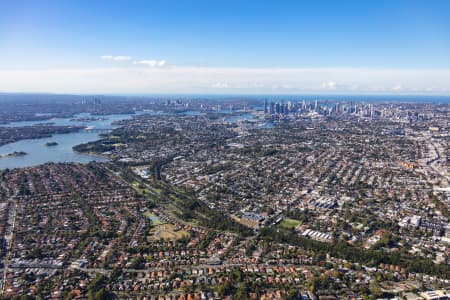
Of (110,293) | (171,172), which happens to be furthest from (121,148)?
(110,293)

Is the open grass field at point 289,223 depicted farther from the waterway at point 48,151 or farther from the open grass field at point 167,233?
the waterway at point 48,151

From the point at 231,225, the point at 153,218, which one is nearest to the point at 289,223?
the point at 231,225

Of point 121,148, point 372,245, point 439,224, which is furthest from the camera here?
point 121,148

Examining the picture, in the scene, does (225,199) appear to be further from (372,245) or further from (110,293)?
(110,293)

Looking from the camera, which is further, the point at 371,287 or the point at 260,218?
the point at 260,218

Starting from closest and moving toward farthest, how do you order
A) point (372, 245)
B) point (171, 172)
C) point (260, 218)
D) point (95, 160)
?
point (372, 245) → point (260, 218) → point (171, 172) → point (95, 160)

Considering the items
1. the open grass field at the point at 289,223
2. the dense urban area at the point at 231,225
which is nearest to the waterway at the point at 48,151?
the dense urban area at the point at 231,225

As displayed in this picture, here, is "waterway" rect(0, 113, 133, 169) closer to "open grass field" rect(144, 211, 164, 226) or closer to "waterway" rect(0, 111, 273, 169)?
"waterway" rect(0, 111, 273, 169)

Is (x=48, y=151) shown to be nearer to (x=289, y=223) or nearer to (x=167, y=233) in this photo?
(x=167, y=233)
